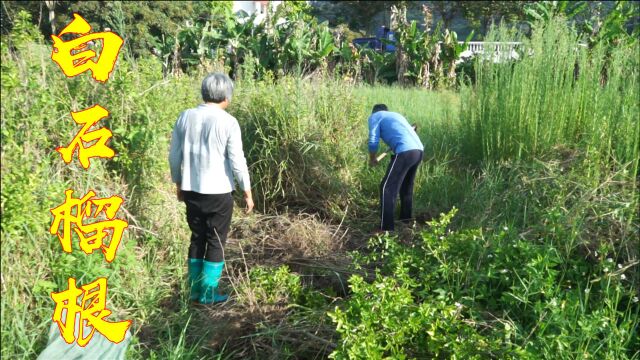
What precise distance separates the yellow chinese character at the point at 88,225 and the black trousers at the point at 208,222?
18.8 inches

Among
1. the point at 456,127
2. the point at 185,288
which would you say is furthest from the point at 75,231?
the point at 456,127

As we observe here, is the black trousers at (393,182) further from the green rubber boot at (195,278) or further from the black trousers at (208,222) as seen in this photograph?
the green rubber boot at (195,278)

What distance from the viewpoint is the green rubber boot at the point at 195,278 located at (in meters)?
3.72

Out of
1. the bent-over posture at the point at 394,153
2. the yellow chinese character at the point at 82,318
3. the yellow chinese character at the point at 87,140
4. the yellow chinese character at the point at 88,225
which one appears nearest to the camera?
the yellow chinese character at the point at 82,318

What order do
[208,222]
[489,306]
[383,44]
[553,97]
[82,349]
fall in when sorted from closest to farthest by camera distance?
[82,349] < [489,306] < [208,222] < [553,97] < [383,44]

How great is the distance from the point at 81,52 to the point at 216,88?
0.86 metres

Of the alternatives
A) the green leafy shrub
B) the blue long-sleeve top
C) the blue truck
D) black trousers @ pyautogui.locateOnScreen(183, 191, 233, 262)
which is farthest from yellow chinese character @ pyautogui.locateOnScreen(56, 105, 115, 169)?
the blue truck

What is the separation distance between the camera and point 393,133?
4.84 metres

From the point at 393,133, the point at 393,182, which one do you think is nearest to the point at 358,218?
the point at 393,182

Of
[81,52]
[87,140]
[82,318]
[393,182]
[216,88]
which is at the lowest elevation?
[82,318]

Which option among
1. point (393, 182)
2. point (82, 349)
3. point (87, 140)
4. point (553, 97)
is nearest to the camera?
point (82, 349)

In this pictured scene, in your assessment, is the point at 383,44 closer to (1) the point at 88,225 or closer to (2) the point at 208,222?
(2) the point at 208,222

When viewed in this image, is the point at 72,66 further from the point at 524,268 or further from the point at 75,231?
the point at 524,268

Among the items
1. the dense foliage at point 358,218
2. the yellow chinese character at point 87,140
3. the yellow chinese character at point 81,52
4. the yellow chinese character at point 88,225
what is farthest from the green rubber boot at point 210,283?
the yellow chinese character at point 81,52
